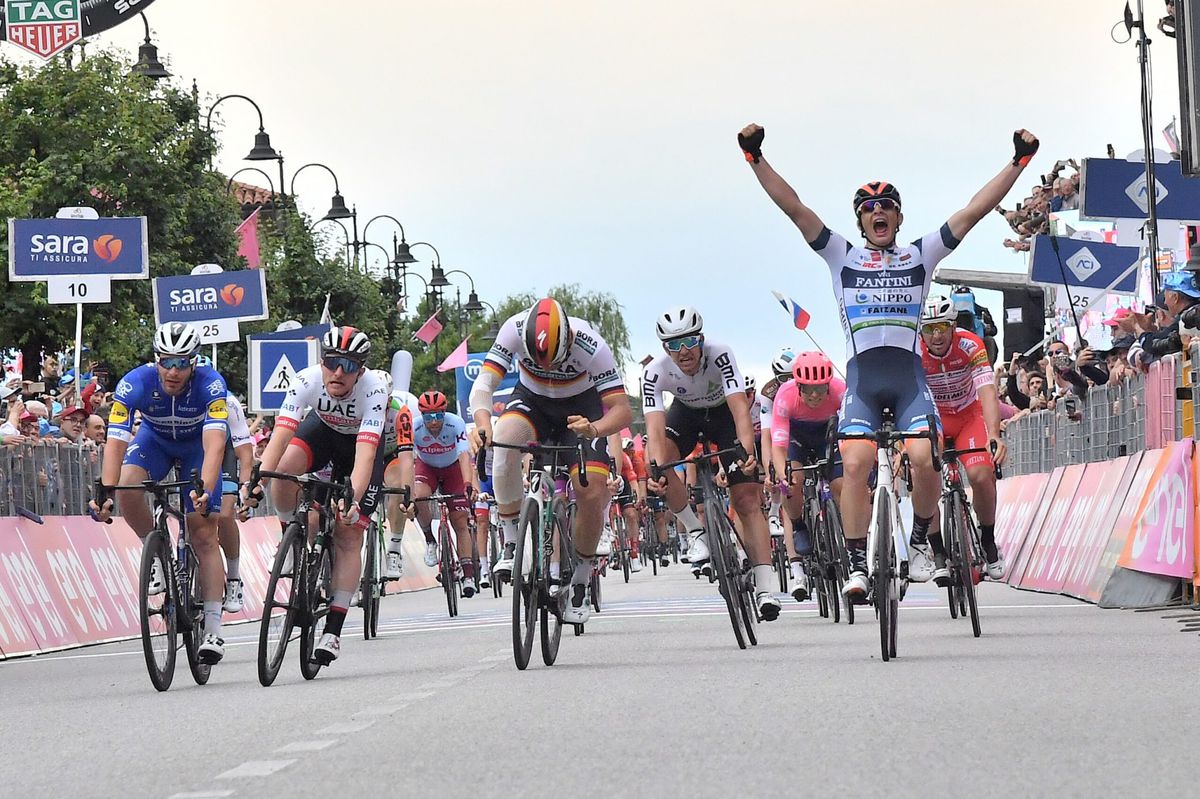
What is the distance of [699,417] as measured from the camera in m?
15.4

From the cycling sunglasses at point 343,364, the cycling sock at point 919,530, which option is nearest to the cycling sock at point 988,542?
the cycling sock at point 919,530

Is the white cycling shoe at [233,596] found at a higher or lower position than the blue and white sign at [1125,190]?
lower

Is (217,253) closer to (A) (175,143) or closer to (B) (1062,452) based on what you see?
(A) (175,143)

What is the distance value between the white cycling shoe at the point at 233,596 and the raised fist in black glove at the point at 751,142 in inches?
162

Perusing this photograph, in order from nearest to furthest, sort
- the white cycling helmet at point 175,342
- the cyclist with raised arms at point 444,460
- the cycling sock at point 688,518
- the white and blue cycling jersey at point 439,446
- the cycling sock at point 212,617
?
the cycling sock at point 212,617 < the white cycling helmet at point 175,342 < the cycling sock at point 688,518 < the cyclist with raised arms at point 444,460 < the white and blue cycling jersey at point 439,446

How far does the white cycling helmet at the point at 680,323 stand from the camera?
47.2 ft

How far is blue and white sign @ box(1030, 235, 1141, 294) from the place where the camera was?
2530 cm

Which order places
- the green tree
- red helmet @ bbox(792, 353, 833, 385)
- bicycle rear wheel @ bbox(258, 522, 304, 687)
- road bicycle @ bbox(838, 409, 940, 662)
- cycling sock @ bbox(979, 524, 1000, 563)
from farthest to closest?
1. the green tree
2. red helmet @ bbox(792, 353, 833, 385)
3. cycling sock @ bbox(979, 524, 1000, 563)
4. bicycle rear wheel @ bbox(258, 522, 304, 687)
5. road bicycle @ bbox(838, 409, 940, 662)

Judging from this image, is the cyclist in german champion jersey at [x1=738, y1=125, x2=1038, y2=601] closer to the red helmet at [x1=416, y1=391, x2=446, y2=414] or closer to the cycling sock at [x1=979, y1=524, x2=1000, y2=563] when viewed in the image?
the cycling sock at [x1=979, y1=524, x2=1000, y2=563]

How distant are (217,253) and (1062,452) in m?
33.1

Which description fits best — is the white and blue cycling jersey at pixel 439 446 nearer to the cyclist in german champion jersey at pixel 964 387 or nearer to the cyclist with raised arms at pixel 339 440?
the cyclist in german champion jersey at pixel 964 387

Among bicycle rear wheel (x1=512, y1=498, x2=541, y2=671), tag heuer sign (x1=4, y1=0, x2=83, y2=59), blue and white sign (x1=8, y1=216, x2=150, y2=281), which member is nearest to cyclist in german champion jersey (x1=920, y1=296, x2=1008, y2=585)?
bicycle rear wheel (x1=512, y1=498, x2=541, y2=671)

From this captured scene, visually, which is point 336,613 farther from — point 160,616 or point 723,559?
point 723,559

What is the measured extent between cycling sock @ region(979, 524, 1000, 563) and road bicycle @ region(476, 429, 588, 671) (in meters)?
3.23
